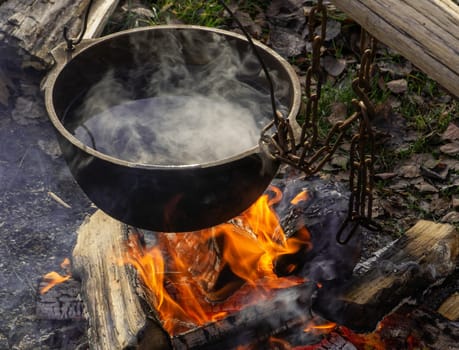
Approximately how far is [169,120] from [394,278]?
1197 millimetres

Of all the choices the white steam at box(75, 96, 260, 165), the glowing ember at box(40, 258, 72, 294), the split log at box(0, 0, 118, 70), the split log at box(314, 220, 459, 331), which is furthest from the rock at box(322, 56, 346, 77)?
the glowing ember at box(40, 258, 72, 294)

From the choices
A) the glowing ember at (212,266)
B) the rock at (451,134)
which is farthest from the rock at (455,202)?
the glowing ember at (212,266)

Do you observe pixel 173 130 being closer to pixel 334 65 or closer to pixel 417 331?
pixel 417 331

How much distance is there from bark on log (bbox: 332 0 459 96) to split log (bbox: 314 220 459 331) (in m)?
1.01

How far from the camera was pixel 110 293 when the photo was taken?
265cm

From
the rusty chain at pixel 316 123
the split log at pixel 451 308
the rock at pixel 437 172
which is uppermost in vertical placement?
the rusty chain at pixel 316 123

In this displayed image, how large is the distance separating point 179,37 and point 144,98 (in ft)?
1.03

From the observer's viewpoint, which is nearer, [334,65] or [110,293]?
[110,293]

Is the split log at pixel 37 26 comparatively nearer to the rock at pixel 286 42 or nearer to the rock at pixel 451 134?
the rock at pixel 286 42

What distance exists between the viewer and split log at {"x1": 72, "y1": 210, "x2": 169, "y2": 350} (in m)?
2.41

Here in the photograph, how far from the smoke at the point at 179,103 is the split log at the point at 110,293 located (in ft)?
1.89

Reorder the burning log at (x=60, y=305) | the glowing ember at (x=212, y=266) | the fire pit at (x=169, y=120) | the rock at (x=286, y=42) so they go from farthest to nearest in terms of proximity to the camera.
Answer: the rock at (x=286, y=42) < the burning log at (x=60, y=305) < the glowing ember at (x=212, y=266) < the fire pit at (x=169, y=120)

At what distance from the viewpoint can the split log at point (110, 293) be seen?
241cm

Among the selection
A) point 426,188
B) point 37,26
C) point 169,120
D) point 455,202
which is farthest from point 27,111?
point 455,202
